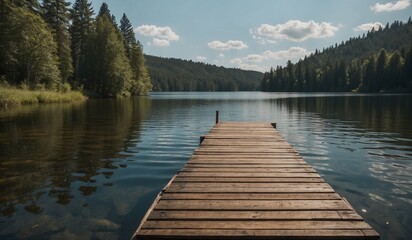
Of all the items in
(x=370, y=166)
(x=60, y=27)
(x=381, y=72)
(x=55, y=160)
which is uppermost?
(x=60, y=27)

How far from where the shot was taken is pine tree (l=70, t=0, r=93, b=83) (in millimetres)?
71500

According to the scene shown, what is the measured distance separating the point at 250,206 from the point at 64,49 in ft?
206

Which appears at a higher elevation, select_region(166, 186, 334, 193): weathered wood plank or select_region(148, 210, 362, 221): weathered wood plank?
select_region(166, 186, 334, 193): weathered wood plank

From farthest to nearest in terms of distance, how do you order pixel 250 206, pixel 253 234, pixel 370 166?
1. pixel 370 166
2. pixel 250 206
3. pixel 253 234

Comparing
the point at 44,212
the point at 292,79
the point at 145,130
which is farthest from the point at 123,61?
the point at 292,79

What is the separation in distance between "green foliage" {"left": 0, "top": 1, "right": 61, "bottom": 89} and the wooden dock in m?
46.1

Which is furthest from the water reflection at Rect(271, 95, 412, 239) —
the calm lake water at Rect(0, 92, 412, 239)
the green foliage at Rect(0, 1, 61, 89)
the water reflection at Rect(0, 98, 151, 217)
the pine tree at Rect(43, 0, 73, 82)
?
the pine tree at Rect(43, 0, 73, 82)

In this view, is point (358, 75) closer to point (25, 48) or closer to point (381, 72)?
point (381, 72)

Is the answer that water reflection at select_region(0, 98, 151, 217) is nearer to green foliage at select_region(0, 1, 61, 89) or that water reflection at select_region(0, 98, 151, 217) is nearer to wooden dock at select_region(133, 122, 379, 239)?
wooden dock at select_region(133, 122, 379, 239)

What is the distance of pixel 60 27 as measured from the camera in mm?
60281

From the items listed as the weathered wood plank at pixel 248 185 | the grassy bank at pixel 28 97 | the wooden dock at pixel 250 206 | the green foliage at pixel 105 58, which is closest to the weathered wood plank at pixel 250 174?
the wooden dock at pixel 250 206

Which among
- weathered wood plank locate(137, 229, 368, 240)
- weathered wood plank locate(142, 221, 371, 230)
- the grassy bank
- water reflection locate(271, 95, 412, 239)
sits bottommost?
water reflection locate(271, 95, 412, 239)

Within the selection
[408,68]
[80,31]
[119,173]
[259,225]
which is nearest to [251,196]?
[259,225]

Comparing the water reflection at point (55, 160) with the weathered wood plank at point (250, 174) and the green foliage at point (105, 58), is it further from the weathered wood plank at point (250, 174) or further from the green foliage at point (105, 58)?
the green foliage at point (105, 58)
